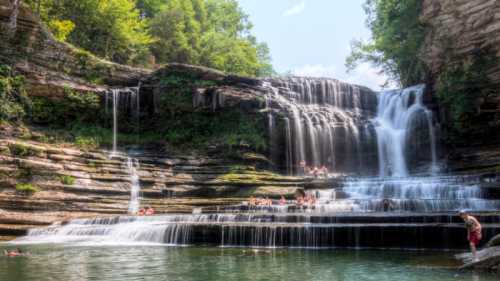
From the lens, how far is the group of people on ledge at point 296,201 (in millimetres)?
18352

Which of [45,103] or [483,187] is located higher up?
[45,103]

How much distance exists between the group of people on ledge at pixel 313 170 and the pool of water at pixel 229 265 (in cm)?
1244

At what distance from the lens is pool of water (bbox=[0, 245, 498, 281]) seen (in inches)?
337

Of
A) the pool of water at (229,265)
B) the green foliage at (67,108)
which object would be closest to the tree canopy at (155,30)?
the green foliage at (67,108)

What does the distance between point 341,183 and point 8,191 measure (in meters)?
14.9

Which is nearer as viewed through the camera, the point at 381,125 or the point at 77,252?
the point at 77,252

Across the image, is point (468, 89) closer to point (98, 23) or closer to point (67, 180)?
point (67, 180)

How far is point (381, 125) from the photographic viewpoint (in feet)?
93.8

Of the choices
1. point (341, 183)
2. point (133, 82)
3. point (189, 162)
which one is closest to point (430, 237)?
point (341, 183)

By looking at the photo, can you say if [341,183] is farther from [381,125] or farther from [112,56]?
[112,56]

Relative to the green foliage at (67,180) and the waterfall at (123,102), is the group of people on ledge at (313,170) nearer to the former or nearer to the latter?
the waterfall at (123,102)

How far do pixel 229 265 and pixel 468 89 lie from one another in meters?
20.3

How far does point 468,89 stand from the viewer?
988 inches

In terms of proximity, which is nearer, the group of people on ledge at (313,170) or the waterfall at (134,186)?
the waterfall at (134,186)
